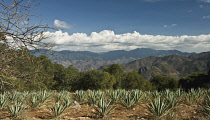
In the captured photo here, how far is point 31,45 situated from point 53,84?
32275mm

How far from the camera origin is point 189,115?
18.7 feet

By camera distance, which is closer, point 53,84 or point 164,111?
point 164,111

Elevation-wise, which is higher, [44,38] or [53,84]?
[44,38]

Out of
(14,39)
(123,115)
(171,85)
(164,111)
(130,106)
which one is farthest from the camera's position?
(171,85)

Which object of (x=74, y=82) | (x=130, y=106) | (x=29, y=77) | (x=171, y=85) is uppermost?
(x=29, y=77)

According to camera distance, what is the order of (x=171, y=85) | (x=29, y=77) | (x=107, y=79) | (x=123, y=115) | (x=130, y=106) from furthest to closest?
1. (x=171, y=85)
2. (x=107, y=79)
3. (x=130, y=106)
4. (x=123, y=115)
5. (x=29, y=77)

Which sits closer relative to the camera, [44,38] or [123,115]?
[44,38]

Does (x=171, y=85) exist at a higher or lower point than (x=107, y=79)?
lower

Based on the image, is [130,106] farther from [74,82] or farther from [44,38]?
[74,82]

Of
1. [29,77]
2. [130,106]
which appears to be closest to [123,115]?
[130,106]

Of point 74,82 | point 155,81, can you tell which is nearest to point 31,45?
point 74,82

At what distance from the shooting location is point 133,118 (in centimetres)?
564

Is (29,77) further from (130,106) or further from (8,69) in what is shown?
(130,106)

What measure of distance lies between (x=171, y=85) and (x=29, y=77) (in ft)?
190
